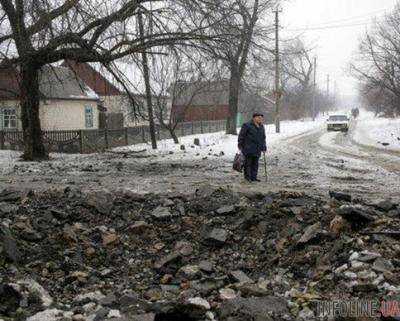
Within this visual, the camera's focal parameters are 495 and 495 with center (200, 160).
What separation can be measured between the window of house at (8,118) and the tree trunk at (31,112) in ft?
38.4

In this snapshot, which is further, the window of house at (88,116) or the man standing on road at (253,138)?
the window of house at (88,116)

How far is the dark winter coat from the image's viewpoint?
484 inches

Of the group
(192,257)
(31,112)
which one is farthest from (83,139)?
(192,257)

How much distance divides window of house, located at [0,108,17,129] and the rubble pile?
22608mm

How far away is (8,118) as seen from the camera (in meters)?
30.2

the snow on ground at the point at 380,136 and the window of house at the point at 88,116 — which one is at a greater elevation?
the window of house at the point at 88,116

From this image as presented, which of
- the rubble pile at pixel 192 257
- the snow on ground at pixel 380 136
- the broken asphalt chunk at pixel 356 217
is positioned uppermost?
the snow on ground at pixel 380 136

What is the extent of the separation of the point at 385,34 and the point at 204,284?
3748cm

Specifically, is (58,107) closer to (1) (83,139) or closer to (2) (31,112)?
(1) (83,139)

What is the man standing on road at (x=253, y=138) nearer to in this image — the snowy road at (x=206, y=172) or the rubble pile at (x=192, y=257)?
the snowy road at (x=206, y=172)

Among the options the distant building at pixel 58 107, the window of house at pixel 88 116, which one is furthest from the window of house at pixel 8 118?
the window of house at pixel 88 116

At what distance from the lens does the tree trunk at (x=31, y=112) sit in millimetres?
18438

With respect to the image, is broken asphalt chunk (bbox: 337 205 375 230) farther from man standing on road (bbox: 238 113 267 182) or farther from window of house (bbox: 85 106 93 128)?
window of house (bbox: 85 106 93 128)

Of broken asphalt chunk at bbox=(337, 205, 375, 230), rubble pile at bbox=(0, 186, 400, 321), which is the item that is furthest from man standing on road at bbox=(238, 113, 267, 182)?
broken asphalt chunk at bbox=(337, 205, 375, 230)
